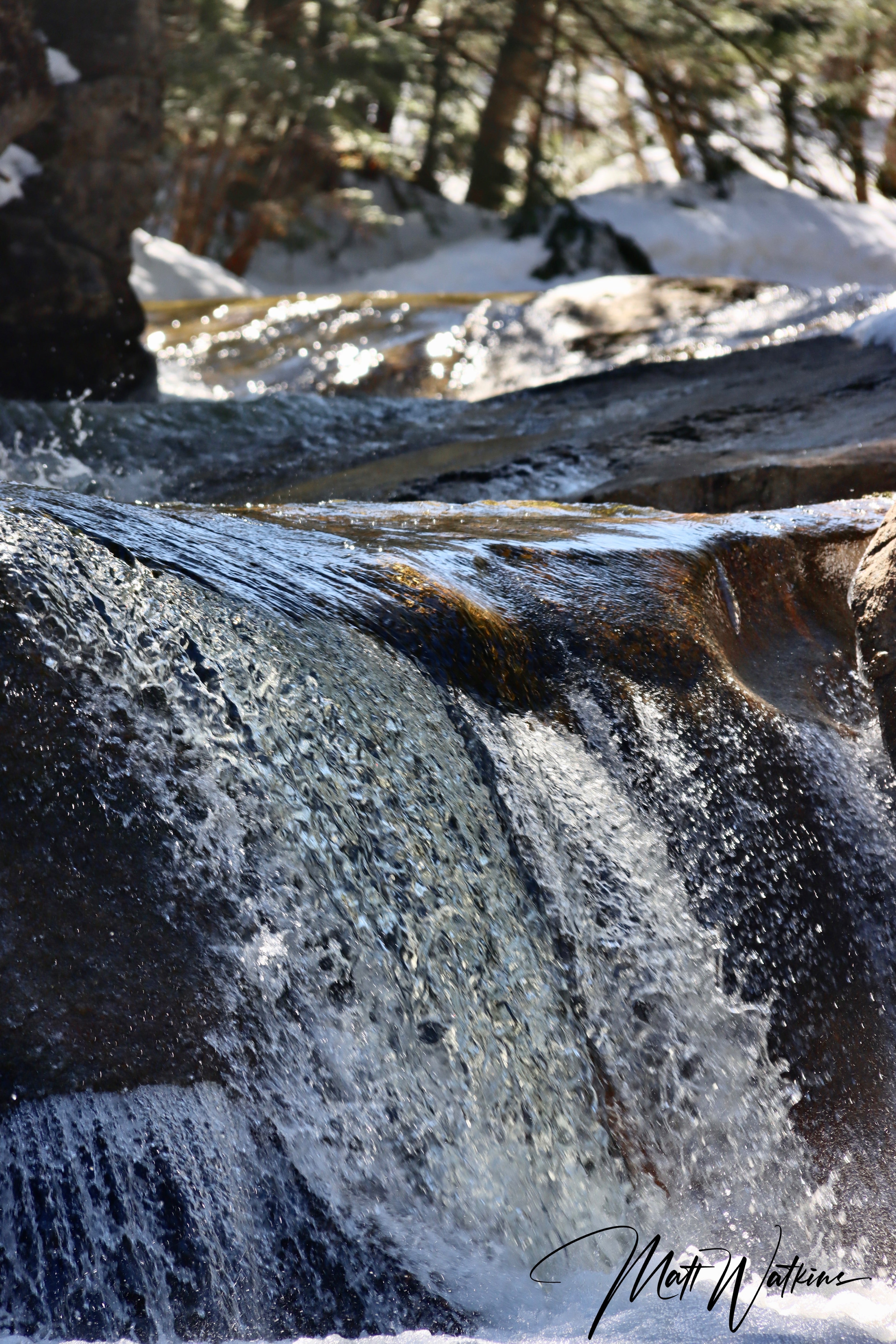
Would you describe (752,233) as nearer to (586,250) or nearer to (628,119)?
(586,250)

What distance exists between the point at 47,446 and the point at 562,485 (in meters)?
2.56

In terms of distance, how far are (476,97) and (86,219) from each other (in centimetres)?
763

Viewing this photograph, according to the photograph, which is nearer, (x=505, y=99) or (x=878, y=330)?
(x=878, y=330)

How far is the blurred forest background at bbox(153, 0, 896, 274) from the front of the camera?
996cm


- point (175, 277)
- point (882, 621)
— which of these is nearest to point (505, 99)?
point (175, 277)

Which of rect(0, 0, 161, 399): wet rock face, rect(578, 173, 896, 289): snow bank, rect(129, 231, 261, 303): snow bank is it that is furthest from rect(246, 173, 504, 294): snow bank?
rect(0, 0, 161, 399): wet rock face

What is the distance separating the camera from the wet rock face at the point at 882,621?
3.26 meters

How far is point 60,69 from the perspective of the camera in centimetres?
627

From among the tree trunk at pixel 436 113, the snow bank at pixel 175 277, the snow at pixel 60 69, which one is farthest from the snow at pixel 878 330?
the tree trunk at pixel 436 113

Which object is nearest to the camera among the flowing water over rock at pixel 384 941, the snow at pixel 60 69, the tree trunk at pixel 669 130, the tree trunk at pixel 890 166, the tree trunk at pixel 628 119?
the flowing water over rock at pixel 384 941

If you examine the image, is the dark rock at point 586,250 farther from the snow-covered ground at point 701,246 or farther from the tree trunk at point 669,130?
the tree trunk at point 669,130

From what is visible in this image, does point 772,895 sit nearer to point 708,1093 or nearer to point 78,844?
point 708,1093

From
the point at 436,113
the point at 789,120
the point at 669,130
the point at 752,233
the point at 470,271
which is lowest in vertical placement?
the point at 470,271

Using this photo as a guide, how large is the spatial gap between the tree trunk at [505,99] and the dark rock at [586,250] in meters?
1.97
